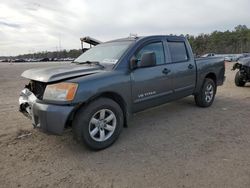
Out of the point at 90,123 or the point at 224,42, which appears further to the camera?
the point at 224,42

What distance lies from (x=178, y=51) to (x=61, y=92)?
3.06 meters

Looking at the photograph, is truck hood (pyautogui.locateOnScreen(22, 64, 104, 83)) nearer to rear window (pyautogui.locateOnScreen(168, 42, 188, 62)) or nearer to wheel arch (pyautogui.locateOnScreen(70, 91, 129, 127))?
wheel arch (pyautogui.locateOnScreen(70, 91, 129, 127))

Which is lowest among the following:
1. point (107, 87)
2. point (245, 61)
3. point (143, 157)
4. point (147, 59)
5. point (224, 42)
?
point (143, 157)

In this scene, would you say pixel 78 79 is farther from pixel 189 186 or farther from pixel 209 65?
pixel 209 65

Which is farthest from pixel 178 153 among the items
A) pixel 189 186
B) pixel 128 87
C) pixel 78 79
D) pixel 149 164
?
pixel 78 79

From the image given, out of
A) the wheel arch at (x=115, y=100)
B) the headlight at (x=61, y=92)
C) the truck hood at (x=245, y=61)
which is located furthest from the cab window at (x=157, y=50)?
the truck hood at (x=245, y=61)

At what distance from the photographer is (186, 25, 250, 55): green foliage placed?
75.4m

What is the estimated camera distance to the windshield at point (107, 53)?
173 inches

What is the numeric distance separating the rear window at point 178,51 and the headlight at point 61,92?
2590 mm

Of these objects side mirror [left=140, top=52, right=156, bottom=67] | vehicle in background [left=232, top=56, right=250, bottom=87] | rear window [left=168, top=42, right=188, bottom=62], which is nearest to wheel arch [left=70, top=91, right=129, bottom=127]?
side mirror [left=140, top=52, right=156, bottom=67]

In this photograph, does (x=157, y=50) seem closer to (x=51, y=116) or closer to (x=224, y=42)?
(x=51, y=116)

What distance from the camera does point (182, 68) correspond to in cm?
532

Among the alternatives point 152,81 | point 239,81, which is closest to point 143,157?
point 152,81

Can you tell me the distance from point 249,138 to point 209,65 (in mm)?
2607
